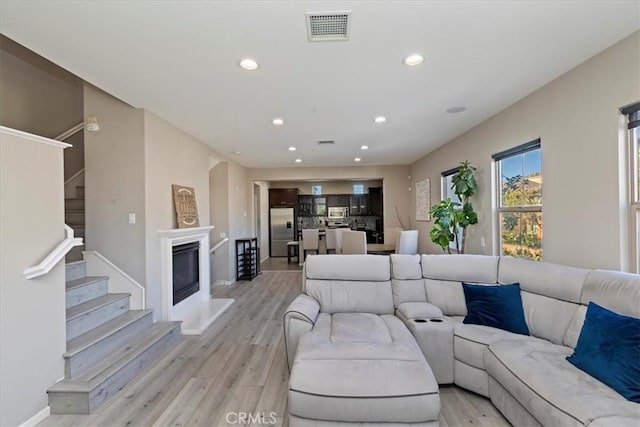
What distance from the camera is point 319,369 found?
5.69ft

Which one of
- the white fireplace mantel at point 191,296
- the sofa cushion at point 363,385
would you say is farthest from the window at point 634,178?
the white fireplace mantel at point 191,296

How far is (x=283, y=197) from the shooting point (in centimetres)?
950

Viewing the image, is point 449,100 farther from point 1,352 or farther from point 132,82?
point 1,352

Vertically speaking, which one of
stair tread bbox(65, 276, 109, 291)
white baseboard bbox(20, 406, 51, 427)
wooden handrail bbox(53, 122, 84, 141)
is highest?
wooden handrail bbox(53, 122, 84, 141)

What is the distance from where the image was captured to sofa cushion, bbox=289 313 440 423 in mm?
1597

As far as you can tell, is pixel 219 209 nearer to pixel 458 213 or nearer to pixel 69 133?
pixel 69 133

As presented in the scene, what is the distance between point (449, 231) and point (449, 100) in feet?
6.39

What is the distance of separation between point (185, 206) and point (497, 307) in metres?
3.92

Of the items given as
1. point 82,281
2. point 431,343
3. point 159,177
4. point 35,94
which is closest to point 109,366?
point 82,281

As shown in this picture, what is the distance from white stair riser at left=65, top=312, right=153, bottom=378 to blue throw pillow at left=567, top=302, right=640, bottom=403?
3.65 m

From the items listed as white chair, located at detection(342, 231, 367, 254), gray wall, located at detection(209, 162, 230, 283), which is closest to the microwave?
white chair, located at detection(342, 231, 367, 254)

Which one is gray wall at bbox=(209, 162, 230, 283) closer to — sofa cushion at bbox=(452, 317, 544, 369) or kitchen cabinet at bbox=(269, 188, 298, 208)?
kitchen cabinet at bbox=(269, 188, 298, 208)

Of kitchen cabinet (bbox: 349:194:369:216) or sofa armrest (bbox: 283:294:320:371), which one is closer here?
sofa armrest (bbox: 283:294:320:371)

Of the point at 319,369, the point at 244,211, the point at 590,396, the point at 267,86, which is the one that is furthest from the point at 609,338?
the point at 244,211
